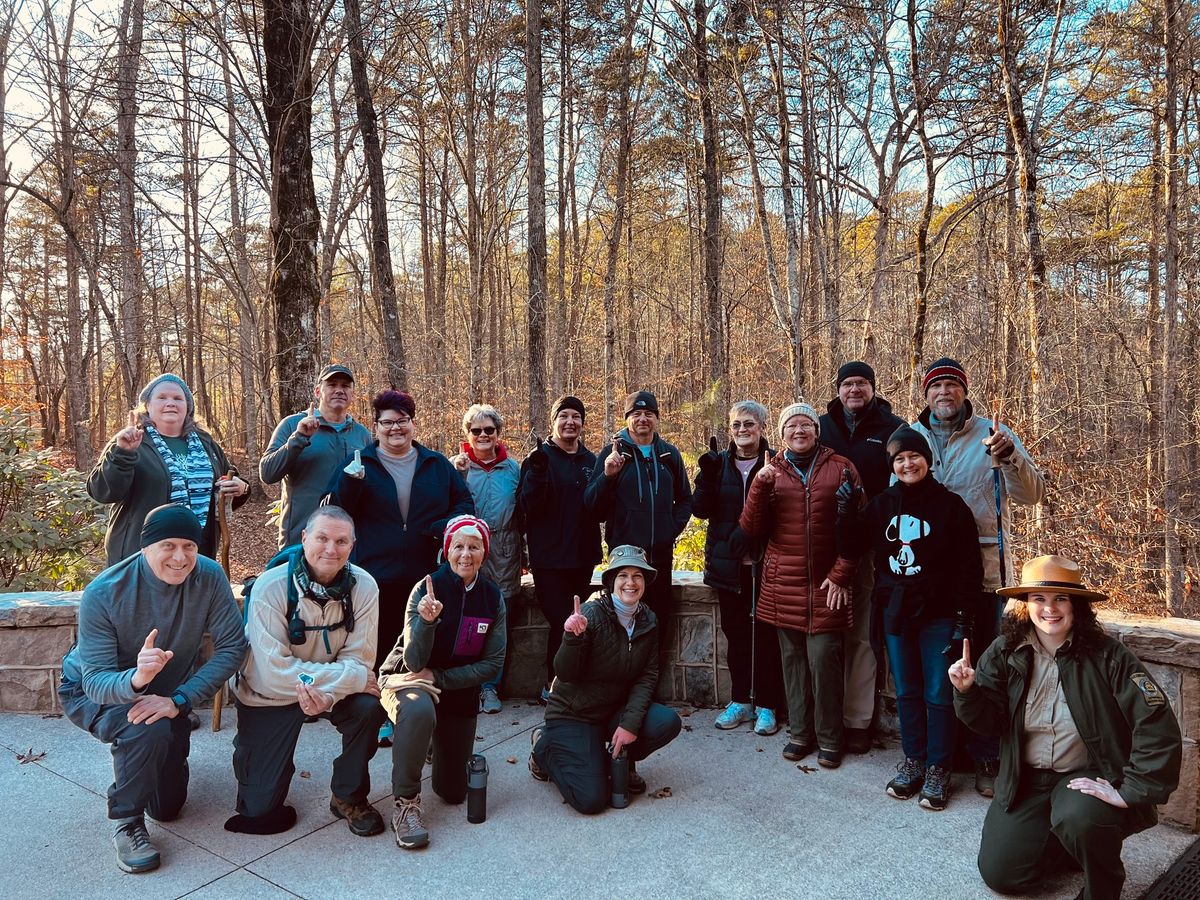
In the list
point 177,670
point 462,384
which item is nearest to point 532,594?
point 177,670

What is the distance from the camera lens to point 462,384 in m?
16.8

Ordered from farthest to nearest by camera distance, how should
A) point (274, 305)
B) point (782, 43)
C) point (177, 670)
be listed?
1. point (782, 43)
2. point (274, 305)
3. point (177, 670)

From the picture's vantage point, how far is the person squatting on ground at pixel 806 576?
3.71 meters

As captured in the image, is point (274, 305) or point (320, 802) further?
point (274, 305)

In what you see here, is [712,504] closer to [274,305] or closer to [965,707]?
[965,707]

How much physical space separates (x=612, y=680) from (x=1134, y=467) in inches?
353

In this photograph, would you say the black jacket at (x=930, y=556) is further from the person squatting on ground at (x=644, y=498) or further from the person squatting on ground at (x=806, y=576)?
the person squatting on ground at (x=644, y=498)

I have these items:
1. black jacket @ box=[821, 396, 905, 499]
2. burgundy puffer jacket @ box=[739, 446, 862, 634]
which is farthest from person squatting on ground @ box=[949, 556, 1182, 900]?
black jacket @ box=[821, 396, 905, 499]

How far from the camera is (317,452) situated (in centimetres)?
403

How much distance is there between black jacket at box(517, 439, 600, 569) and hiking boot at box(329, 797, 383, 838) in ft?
5.14

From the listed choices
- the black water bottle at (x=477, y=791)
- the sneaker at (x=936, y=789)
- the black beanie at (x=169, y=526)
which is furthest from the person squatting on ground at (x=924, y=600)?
the black beanie at (x=169, y=526)

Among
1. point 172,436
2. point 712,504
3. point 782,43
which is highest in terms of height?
point 782,43

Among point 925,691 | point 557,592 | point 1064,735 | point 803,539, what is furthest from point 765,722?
point 1064,735

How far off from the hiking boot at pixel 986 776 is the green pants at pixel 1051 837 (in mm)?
564
